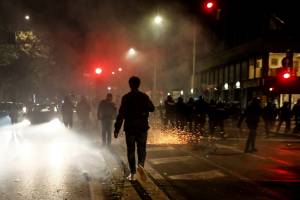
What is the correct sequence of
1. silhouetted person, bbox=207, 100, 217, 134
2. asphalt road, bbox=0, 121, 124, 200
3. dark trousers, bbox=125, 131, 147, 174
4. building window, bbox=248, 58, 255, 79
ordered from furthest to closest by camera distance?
1. building window, bbox=248, 58, 255, 79
2. silhouetted person, bbox=207, 100, 217, 134
3. dark trousers, bbox=125, 131, 147, 174
4. asphalt road, bbox=0, 121, 124, 200

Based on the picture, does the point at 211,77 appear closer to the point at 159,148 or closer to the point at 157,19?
the point at 157,19

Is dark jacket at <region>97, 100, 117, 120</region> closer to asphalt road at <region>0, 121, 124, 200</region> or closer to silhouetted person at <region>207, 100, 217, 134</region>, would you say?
asphalt road at <region>0, 121, 124, 200</region>

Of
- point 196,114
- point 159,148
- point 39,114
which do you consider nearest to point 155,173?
point 159,148

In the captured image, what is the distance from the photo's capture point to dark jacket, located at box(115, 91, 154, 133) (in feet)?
24.3

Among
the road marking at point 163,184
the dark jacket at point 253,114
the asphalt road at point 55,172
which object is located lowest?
the asphalt road at point 55,172

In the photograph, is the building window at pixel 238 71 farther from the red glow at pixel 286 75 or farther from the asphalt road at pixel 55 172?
the asphalt road at pixel 55 172

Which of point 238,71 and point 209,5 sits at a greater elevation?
point 209,5

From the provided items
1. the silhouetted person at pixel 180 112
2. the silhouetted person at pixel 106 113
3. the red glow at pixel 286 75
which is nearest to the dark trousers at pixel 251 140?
the silhouetted person at pixel 106 113

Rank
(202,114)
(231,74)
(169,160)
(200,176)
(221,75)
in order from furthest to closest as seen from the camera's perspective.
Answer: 1. (221,75)
2. (231,74)
3. (202,114)
4. (169,160)
5. (200,176)

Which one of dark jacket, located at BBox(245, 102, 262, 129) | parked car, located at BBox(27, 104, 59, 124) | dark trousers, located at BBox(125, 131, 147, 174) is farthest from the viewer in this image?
parked car, located at BBox(27, 104, 59, 124)

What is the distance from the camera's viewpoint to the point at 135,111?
743 cm

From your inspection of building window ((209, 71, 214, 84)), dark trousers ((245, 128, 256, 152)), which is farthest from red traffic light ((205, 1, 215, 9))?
building window ((209, 71, 214, 84))

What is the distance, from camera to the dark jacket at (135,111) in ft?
24.3

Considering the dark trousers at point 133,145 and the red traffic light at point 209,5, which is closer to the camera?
the dark trousers at point 133,145
